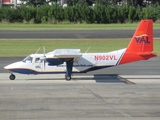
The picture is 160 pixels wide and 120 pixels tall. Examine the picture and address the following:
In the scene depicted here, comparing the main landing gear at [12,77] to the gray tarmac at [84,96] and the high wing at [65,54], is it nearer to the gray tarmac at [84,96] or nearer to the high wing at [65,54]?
the gray tarmac at [84,96]

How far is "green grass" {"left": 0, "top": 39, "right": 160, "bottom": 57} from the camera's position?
1475 inches

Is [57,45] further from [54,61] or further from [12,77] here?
[54,61]

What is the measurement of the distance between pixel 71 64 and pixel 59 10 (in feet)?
168

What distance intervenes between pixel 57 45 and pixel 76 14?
107 feet

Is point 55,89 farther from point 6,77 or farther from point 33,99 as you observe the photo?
point 6,77

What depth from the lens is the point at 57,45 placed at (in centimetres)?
4181

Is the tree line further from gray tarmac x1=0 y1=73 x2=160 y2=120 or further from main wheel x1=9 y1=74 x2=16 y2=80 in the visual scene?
gray tarmac x1=0 y1=73 x2=160 y2=120

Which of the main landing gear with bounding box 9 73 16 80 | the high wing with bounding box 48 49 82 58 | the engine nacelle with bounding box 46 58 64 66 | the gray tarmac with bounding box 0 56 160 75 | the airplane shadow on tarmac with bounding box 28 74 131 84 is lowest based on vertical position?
the gray tarmac with bounding box 0 56 160 75

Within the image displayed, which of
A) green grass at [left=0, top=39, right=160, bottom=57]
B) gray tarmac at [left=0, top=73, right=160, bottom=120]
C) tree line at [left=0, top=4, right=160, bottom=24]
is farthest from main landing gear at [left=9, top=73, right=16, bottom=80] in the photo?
tree line at [left=0, top=4, right=160, bottom=24]

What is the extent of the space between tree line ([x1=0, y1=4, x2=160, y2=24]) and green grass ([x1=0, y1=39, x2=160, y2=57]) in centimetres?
2825

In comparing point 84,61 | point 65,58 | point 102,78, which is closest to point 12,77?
point 65,58

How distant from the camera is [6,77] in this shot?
2450 centimetres

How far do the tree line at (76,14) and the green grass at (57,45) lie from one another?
28.3 meters

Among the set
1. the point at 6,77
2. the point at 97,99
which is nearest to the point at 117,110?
the point at 97,99
